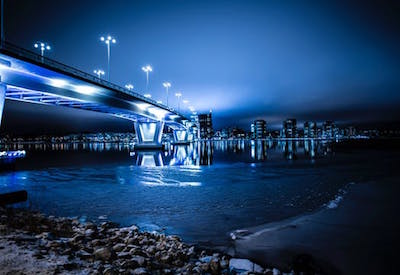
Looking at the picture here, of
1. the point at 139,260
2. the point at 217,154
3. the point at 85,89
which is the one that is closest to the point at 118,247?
the point at 139,260

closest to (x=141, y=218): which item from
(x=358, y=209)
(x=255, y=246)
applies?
(x=255, y=246)

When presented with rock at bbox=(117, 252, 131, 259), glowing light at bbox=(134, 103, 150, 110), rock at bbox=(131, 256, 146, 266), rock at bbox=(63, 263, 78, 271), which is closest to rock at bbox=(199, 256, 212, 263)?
rock at bbox=(131, 256, 146, 266)

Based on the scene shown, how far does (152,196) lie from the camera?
12320mm

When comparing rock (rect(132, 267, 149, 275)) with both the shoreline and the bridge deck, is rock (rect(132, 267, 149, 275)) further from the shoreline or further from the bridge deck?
the bridge deck

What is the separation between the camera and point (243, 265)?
16.7 ft

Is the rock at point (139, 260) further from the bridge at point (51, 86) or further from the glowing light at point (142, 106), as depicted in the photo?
the glowing light at point (142, 106)

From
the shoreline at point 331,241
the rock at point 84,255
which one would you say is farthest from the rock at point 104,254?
the shoreline at point 331,241

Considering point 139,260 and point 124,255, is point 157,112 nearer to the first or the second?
point 124,255

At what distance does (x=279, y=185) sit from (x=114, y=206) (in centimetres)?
915

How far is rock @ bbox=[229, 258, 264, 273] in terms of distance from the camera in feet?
16.2

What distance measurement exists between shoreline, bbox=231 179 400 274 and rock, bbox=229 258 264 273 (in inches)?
14.7

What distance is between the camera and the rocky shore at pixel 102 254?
4707mm

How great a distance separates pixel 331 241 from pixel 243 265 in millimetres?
2637

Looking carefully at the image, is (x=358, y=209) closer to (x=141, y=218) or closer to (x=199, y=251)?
(x=199, y=251)
